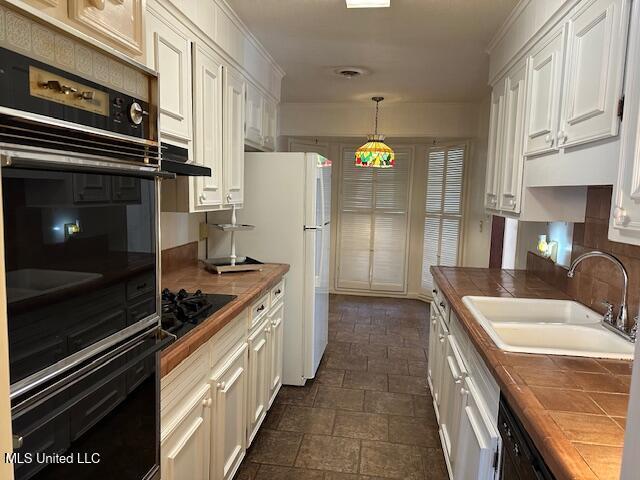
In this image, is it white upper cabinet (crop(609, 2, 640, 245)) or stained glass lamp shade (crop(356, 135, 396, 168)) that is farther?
stained glass lamp shade (crop(356, 135, 396, 168))

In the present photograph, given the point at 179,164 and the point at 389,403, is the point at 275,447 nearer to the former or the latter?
the point at 389,403

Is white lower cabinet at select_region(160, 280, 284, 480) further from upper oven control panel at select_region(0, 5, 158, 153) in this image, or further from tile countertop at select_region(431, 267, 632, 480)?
tile countertop at select_region(431, 267, 632, 480)

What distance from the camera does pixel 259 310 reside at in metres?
2.45

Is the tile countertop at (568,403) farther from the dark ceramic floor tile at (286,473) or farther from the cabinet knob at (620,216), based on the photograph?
the dark ceramic floor tile at (286,473)

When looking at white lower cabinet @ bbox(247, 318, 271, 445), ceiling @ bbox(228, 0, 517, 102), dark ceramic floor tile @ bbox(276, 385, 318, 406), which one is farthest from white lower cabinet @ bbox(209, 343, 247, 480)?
ceiling @ bbox(228, 0, 517, 102)

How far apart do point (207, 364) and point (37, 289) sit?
104 cm

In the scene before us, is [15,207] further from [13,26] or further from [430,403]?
[430,403]

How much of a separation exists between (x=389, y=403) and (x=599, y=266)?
5.45 feet

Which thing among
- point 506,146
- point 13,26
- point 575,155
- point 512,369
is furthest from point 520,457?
point 506,146

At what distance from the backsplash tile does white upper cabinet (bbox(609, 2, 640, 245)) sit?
29.3 inches

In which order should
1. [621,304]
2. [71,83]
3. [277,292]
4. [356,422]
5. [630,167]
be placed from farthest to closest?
1. [277,292]
2. [356,422]
3. [621,304]
4. [630,167]
5. [71,83]

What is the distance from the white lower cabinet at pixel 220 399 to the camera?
1.43m

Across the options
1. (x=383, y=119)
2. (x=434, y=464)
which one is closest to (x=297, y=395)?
(x=434, y=464)

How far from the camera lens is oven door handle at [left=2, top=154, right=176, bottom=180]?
0.69 m
